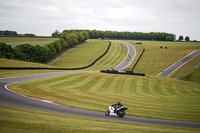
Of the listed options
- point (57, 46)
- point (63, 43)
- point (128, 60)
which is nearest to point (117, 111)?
point (128, 60)

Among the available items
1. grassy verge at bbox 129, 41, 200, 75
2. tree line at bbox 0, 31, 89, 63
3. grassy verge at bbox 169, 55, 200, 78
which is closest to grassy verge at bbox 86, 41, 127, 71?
grassy verge at bbox 129, 41, 200, 75

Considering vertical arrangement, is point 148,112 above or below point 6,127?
below

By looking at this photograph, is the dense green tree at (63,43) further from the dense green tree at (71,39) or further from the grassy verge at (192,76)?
the grassy verge at (192,76)

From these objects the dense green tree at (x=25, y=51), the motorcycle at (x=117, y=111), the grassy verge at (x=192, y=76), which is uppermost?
the dense green tree at (x=25, y=51)

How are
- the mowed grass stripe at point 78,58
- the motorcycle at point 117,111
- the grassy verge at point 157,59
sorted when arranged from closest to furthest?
the motorcycle at point 117,111 → the grassy verge at point 157,59 → the mowed grass stripe at point 78,58

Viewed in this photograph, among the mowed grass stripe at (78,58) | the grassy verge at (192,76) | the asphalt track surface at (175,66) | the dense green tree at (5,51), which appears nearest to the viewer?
the grassy verge at (192,76)

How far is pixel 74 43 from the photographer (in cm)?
14200

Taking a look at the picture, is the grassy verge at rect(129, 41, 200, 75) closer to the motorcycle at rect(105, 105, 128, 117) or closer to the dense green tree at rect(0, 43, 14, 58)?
the dense green tree at rect(0, 43, 14, 58)

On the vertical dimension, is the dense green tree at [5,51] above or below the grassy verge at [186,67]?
above

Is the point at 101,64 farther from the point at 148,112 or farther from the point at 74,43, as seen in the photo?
the point at 148,112

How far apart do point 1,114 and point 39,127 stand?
153 inches

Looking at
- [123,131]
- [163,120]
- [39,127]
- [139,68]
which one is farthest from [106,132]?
[139,68]

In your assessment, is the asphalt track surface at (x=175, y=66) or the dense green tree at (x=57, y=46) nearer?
the asphalt track surface at (x=175, y=66)

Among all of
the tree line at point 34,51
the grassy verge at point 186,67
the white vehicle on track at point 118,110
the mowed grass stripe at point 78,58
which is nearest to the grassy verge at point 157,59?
the grassy verge at point 186,67
